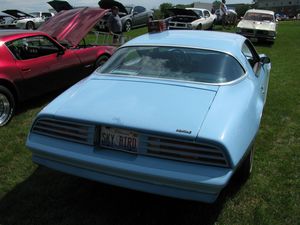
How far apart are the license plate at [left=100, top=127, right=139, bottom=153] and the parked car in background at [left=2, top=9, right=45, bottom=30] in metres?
23.0

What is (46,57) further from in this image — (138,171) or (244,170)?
(138,171)

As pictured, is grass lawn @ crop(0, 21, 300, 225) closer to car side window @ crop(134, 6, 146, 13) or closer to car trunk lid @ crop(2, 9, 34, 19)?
car side window @ crop(134, 6, 146, 13)

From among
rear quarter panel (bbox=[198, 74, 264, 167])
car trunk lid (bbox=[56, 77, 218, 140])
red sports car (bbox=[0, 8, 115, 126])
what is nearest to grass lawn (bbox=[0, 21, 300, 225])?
rear quarter panel (bbox=[198, 74, 264, 167])

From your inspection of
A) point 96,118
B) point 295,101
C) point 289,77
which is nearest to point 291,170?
point 96,118

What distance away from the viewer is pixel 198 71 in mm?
3744

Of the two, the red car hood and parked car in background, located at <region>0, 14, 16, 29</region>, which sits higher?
the red car hood

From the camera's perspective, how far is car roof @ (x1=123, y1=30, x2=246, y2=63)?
409 cm

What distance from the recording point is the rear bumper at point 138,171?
2.71 metres

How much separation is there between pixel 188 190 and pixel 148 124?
1.87 feet

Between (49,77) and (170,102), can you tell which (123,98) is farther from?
(49,77)

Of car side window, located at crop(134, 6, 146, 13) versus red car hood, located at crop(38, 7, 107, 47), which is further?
car side window, located at crop(134, 6, 146, 13)

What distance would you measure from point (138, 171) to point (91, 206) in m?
0.86

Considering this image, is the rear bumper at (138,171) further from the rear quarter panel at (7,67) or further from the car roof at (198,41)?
the rear quarter panel at (7,67)

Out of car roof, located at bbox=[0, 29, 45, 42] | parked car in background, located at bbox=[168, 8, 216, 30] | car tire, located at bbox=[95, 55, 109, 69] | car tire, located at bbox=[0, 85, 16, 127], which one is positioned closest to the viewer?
car tire, located at bbox=[0, 85, 16, 127]
